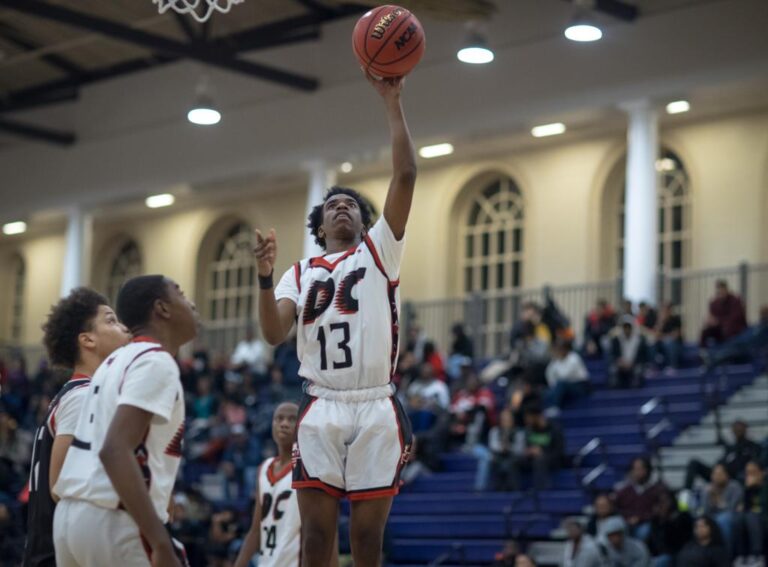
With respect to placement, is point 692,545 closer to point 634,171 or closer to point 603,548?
point 603,548

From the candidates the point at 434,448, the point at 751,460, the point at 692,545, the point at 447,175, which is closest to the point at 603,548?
the point at 692,545

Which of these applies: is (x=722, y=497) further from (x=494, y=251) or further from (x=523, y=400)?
(x=494, y=251)

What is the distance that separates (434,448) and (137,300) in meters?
14.8

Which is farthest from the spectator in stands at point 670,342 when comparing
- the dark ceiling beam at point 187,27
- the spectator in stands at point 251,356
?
the dark ceiling beam at point 187,27

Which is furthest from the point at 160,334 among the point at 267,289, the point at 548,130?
the point at 548,130

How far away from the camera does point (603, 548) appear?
50.9 feet

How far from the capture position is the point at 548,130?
26.6m

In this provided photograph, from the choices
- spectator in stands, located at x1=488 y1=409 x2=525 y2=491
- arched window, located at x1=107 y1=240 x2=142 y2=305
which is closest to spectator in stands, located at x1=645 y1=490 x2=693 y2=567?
spectator in stands, located at x1=488 y1=409 x2=525 y2=491

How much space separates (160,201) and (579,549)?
19704mm

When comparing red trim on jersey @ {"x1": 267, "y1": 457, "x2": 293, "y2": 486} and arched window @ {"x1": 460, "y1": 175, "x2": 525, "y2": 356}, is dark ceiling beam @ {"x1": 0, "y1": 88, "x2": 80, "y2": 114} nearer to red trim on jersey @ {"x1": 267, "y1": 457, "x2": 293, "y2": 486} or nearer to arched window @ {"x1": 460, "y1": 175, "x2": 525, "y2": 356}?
arched window @ {"x1": 460, "y1": 175, "x2": 525, "y2": 356}

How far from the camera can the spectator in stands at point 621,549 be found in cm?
1530

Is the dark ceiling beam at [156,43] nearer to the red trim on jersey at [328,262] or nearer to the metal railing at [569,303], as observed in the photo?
the metal railing at [569,303]

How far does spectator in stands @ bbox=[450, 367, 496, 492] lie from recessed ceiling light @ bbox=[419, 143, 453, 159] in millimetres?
7178

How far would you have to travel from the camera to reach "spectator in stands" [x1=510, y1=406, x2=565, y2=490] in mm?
18406
